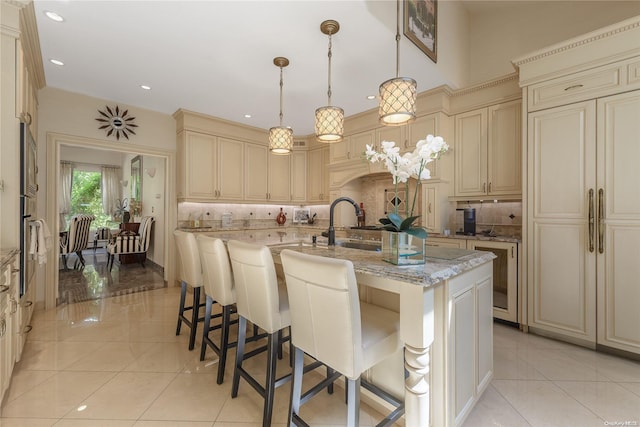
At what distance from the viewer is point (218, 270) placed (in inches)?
75.4

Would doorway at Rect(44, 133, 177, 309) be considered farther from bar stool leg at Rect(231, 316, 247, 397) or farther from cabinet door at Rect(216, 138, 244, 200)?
bar stool leg at Rect(231, 316, 247, 397)

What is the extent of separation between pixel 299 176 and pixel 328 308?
15.1ft

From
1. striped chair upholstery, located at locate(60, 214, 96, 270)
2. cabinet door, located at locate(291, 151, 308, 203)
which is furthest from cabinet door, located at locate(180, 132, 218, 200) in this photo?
striped chair upholstery, located at locate(60, 214, 96, 270)

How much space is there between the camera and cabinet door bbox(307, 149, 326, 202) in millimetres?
5344

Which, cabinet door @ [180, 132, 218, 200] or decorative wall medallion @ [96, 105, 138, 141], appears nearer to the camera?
decorative wall medallion @ [96, 105, 138, 141]

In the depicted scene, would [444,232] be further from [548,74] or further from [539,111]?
[548,74]

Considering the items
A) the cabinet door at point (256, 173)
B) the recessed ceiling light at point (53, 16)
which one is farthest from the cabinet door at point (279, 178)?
the recessed ceiling light at point (53, 16)

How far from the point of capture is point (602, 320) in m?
2.27

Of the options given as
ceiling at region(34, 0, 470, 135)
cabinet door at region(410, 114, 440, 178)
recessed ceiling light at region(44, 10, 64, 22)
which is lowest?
cabinet door at region(410, 114, 440, 178)

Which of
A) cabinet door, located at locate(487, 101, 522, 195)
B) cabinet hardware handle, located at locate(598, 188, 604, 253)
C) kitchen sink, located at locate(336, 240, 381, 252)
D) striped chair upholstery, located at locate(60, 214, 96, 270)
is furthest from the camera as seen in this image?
striped chair upholstery, located at locate(60, 214, 96, 270)

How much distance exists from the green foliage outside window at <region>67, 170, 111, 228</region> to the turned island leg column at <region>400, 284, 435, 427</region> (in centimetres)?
A: 933

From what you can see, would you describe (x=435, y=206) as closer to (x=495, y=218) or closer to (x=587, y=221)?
(x=495, y=218)

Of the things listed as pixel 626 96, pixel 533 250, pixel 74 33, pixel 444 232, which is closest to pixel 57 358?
pixel 74 33

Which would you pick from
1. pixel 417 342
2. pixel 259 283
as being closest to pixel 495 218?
pixel 417 342
